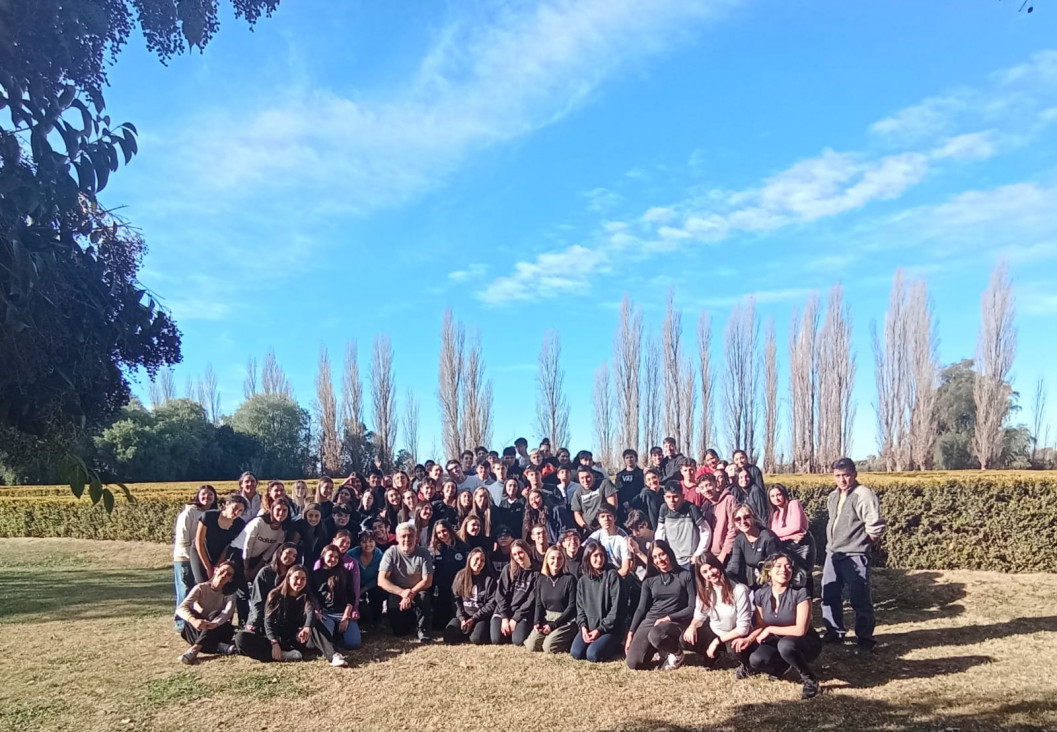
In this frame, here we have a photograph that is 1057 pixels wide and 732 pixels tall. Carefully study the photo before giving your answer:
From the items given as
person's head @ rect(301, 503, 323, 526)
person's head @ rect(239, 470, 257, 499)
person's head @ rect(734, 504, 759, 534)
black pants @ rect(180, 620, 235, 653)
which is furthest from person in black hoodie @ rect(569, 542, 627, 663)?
person's head @ rect(239, 470, 257, 499)

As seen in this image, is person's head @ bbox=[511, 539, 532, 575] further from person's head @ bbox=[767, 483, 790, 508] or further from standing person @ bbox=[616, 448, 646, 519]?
person's head @ bbox=[767, 483, 790, 508]

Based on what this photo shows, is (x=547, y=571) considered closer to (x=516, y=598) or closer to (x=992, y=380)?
(x=516, y=598)

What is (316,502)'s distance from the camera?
841 cm

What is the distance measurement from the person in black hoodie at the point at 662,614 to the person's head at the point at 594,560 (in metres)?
0.44

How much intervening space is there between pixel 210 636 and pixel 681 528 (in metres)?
4.69

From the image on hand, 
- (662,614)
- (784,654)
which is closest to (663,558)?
(662,614)

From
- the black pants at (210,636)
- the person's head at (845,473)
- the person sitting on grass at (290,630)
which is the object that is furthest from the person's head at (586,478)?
the black pants at (210,636)

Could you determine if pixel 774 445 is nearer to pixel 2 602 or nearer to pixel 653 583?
pixel 653 583

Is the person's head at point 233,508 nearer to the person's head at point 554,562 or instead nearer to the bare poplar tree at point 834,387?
the person's head at point 554,562

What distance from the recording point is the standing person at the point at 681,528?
296 inches

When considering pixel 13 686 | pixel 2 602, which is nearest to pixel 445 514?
pixel 13 686

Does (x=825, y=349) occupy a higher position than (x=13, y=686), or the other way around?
(x=825, y=349)

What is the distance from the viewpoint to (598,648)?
6.46m

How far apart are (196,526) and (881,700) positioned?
6451mm
